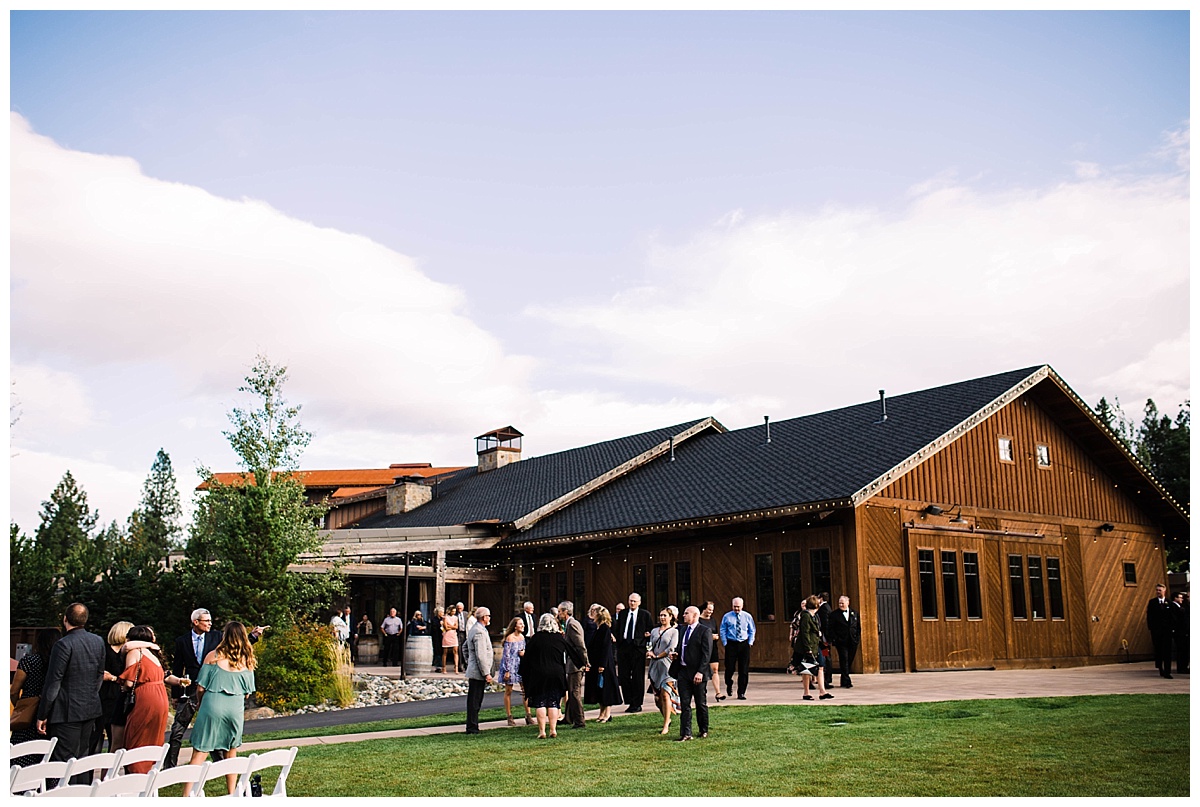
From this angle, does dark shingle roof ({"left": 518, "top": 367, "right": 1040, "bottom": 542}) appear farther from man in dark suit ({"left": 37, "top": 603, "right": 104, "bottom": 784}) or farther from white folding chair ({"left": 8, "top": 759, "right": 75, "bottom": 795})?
white folding chair ({"left": 8, "top": 759, "right": 75, "bottom": 795})

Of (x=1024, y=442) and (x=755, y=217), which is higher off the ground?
(x=755, y=217)

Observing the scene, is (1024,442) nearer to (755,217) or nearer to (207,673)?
(755,217)

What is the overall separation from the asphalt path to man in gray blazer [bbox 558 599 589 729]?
250 cm

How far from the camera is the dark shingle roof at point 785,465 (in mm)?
21188

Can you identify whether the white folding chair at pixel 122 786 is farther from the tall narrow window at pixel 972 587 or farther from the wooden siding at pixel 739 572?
the tall narrow window at pixel 972 587

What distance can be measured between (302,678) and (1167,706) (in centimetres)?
1231

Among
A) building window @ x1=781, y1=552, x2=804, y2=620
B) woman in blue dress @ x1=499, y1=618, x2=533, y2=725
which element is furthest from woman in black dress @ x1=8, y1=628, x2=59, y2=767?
building window @ x1=781, y1=552, x2=804, y2=620

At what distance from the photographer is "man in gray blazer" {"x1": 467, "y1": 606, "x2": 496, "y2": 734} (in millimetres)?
13500

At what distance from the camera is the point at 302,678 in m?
17.8

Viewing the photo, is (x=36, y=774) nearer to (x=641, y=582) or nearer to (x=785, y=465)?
(x=641, y=582)

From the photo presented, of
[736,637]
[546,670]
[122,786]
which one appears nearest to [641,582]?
[736,637]

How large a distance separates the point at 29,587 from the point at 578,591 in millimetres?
13149
